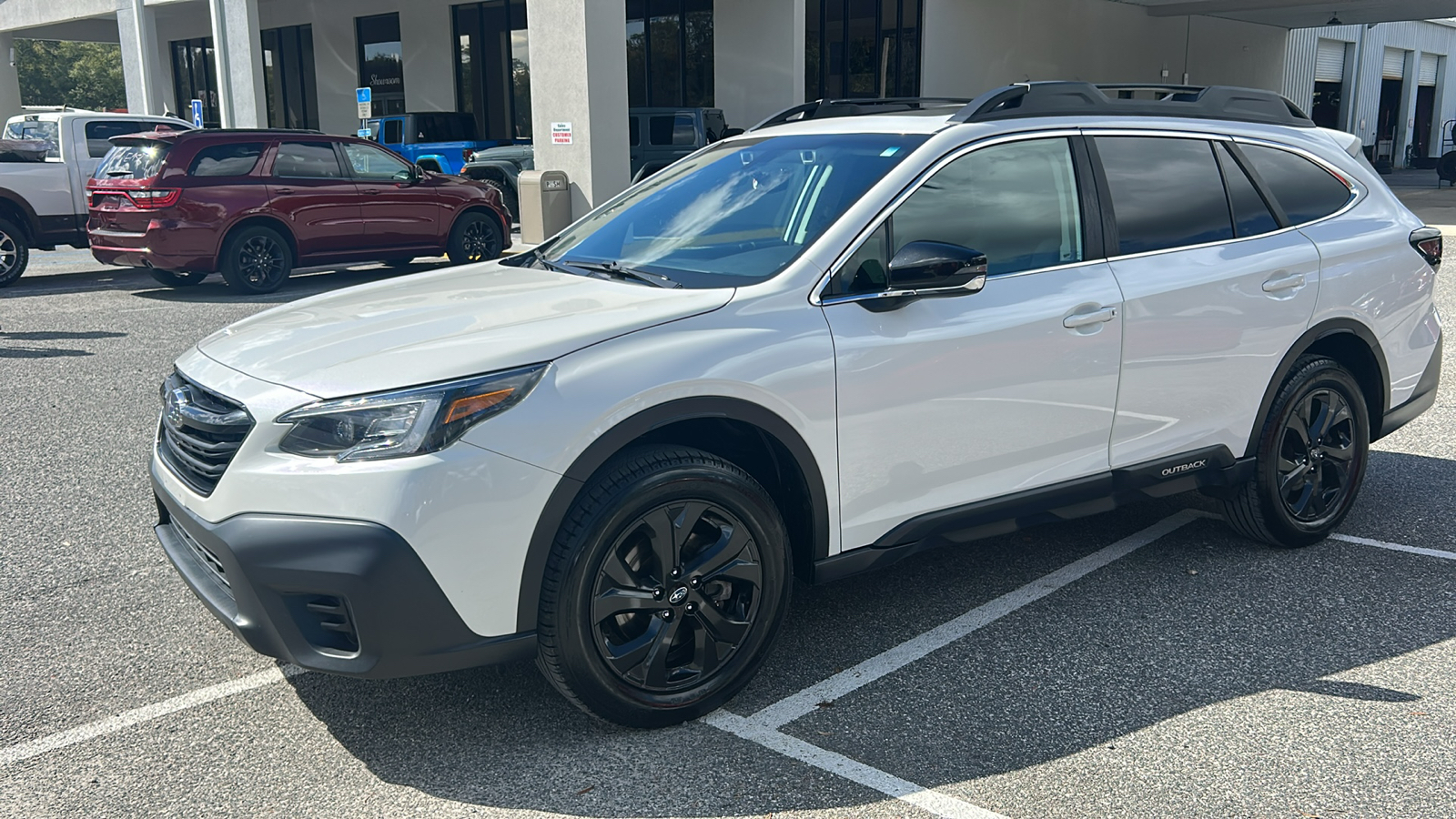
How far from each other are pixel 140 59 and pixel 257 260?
17674 mm

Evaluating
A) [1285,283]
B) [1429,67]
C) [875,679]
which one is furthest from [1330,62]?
[875,679]

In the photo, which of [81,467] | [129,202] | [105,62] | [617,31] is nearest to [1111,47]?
[617,31]

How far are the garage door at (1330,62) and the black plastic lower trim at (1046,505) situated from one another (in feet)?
139

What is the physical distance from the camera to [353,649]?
120 inches

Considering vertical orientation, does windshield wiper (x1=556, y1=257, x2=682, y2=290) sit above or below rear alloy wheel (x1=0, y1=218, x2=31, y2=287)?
above

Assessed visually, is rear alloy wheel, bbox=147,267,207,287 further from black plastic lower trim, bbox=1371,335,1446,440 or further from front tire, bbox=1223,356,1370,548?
black plastic lower trim, bbox=1371,335,1446,440

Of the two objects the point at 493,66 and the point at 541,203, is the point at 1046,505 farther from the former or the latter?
the point at 493,66

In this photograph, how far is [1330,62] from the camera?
42.3 metres

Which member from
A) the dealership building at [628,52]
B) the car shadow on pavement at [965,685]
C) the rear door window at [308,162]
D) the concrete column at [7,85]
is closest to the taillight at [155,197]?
the rear door window at [308,162]

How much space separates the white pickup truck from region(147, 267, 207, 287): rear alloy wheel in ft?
4.33

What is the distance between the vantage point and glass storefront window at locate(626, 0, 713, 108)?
2553 cm

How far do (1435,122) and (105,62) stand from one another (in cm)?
8788

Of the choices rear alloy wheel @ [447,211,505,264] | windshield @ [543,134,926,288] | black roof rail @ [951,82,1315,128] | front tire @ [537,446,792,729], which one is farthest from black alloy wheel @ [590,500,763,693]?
rear alloy wheel @ [447,211,505,264]

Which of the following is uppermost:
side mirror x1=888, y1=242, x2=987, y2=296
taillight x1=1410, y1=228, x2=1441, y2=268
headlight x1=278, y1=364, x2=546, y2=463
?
side mirror x1=888, y1=242, x2=987, y2=296
